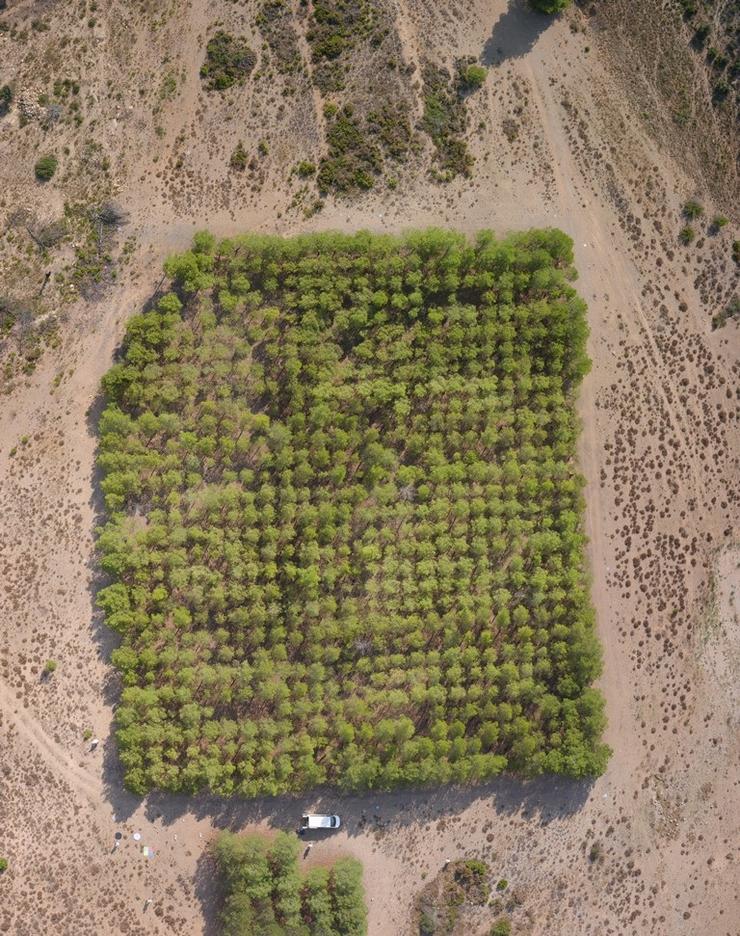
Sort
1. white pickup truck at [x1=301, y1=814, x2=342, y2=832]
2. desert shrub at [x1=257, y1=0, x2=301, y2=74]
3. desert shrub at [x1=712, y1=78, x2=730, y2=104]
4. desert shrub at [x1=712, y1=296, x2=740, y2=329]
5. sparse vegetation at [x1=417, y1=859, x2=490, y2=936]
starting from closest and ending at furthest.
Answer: white pickup truck at [x1=301, y1=814, x2=342, y2=832], sparse vegetation at [x1=417, y1=859, x2=490, y2=936], desert shrub at [x1=257, y1=0, x2=301, y2=74], desert shrub at [x1=712, y1=296, x2=740, y2=329], desert shrub at [x1=712, y1=78, x2=730, y2=104]

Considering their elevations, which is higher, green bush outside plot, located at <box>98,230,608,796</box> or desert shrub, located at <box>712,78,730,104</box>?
desert shrub, located at <box>712,78,730,104</box>

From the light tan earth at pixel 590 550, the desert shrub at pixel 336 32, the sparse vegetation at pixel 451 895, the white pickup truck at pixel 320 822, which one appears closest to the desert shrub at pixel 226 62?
the light tan earth at pixel 590 550

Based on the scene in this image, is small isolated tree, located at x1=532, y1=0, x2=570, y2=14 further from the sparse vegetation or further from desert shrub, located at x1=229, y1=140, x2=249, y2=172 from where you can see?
the sparse vegetation

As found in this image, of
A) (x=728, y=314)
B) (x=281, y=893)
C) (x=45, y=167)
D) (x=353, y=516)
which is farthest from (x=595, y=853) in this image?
(x=45, y=167)

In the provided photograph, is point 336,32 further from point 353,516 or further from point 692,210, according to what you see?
point 353,516

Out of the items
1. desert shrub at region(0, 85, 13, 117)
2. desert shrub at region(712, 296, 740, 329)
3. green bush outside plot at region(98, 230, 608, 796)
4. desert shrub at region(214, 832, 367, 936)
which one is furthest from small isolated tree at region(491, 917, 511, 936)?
desert shrub at region(0, 85, 13, 117)
